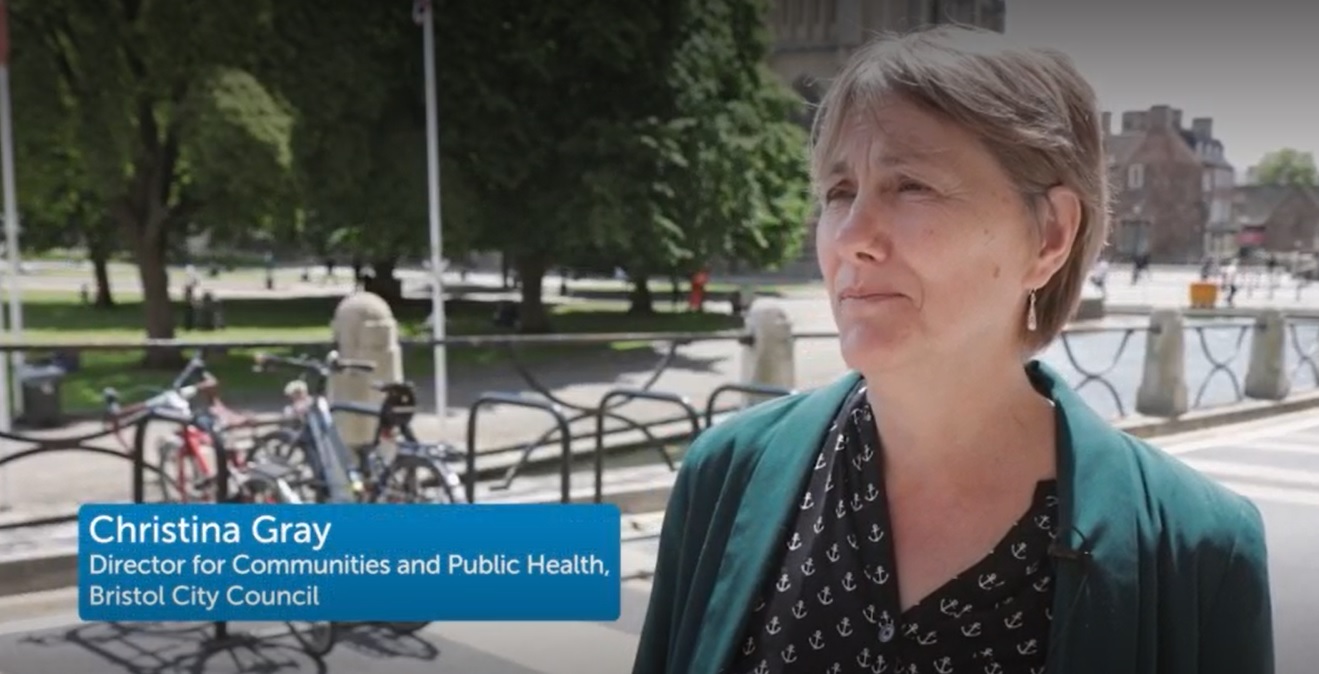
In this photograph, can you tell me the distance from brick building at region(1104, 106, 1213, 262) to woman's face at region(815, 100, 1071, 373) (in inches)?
39.7

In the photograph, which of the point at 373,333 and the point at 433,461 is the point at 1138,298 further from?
the point at 373,333

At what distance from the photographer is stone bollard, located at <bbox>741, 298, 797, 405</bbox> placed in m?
5.94

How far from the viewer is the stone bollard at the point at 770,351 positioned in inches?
234

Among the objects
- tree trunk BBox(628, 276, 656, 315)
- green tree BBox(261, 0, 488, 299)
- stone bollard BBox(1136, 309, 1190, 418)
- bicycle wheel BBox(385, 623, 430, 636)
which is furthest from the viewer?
tree trunk BBox(628, 276, 656, 315)

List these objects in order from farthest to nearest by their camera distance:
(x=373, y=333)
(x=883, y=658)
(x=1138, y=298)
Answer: (x=373, y=333) < (x=1138, y=298) < (x=883, y=658)

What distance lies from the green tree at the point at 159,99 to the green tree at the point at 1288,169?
8.12 metres

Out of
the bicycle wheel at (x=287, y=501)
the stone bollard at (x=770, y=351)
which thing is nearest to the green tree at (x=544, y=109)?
the stone bollard at (x=770, y=351)

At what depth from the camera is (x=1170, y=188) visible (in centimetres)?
297

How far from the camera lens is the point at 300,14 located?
26.3 ft

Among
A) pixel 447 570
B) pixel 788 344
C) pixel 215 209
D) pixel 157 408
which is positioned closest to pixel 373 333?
pixel 157 408

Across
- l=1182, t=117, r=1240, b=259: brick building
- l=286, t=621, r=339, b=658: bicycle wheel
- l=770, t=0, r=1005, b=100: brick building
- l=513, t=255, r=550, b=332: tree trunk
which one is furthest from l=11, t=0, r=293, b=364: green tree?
l=1182, t=117, r=1240, b=259: brick building

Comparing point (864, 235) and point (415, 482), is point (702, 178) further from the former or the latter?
point (864, 235)

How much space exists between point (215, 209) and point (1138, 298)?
1016 centimetres
